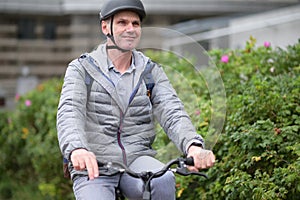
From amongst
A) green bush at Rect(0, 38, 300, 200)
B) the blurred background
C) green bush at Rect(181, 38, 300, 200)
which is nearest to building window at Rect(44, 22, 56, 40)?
the blurred background

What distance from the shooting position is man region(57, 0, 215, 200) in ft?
11.6

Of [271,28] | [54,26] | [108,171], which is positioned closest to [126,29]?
[108,171]

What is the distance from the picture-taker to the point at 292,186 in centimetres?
429

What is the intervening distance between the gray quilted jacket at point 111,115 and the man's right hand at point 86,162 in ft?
A: 0.77

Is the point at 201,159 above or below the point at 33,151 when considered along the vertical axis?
above

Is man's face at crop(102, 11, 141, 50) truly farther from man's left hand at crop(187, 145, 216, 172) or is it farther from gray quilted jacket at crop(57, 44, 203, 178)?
man's left hand at crop(187, 145, 216, 172)

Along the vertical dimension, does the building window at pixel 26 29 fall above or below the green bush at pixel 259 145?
above

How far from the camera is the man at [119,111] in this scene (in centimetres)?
355

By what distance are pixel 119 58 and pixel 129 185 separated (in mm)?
639

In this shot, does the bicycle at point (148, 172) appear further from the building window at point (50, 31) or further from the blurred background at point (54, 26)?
the building window at point (50, 31)

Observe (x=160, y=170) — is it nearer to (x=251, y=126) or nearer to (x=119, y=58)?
(x=119, y=58)

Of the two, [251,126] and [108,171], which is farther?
[251,126]

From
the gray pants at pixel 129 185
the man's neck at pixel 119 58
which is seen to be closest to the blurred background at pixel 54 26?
the man's neck at pixel 119 58

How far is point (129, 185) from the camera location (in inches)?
143
